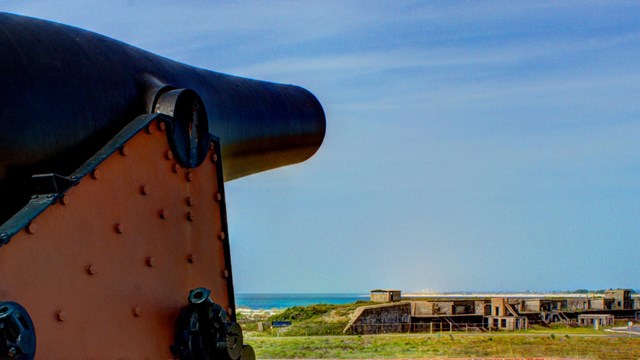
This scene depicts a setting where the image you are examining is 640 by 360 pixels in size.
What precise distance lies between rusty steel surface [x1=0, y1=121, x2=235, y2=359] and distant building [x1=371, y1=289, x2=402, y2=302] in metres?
39.1

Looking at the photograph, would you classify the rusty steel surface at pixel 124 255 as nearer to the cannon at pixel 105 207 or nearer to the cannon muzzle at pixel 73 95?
the cannon at pixel 105 207

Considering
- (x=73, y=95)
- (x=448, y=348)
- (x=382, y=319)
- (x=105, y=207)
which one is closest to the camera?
(x=105, y=207)

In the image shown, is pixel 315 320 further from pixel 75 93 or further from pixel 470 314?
pixel 75 93

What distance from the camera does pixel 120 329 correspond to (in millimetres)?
3389

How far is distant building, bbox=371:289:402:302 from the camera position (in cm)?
4284

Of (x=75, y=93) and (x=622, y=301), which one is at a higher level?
(x=75, y=93)

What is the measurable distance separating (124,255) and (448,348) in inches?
731

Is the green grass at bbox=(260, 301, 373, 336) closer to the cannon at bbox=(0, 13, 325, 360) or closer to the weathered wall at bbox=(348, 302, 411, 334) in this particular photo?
the weathered wall at bbox=(348, 302, 411, 334)

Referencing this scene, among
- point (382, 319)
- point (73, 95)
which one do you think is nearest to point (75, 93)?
point (73, 95)

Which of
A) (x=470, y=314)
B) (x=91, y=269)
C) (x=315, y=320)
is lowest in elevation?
(x=315, y=320)

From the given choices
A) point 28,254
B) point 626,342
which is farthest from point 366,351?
point 28,254

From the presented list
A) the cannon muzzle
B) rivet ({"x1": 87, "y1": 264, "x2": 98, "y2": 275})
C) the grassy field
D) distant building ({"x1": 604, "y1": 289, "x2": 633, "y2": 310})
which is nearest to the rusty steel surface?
rivet ({"x1": 87, "y1": 264, "x2": 98, "y2": 275})

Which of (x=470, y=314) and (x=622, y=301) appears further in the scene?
(x=622, y=301)

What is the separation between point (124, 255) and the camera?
3.41 metres
